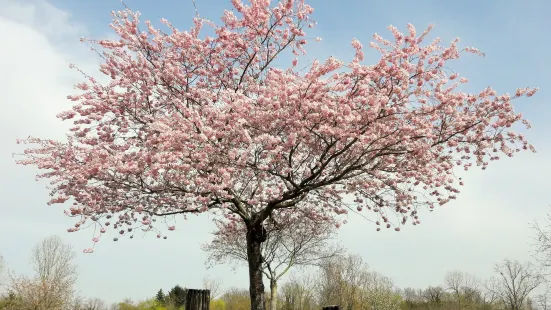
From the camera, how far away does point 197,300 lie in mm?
10758

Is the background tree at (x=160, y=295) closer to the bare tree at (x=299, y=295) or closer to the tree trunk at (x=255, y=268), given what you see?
the bare tree at (x=299, y=295)

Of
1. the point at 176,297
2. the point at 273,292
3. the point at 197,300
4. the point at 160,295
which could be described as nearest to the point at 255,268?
the point at 197,300

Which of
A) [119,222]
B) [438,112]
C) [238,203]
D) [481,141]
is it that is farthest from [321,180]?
[119,222]

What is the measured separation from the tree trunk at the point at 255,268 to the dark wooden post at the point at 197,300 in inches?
69.8

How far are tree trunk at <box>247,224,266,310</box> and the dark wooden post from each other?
1773 millimetres

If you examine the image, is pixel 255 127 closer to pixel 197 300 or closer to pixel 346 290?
pixel 197 300

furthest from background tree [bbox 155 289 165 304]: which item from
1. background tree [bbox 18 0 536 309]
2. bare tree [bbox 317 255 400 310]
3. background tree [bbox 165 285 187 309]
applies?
background tree [bbox 18 0 536 309]

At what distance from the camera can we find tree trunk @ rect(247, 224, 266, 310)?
1223cm

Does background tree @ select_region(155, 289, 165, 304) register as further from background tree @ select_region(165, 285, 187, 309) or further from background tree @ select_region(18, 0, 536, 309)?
background tree @ select_region(18, 0, 536, 309)

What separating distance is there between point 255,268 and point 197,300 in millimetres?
2242

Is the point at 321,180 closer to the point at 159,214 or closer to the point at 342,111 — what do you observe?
the point at 342,111

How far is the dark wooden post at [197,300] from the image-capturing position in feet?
35.2

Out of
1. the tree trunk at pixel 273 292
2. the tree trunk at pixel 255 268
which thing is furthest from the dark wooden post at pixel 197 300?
the tree trunk at pixel 273 292

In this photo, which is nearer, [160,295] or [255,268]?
[255,268]
